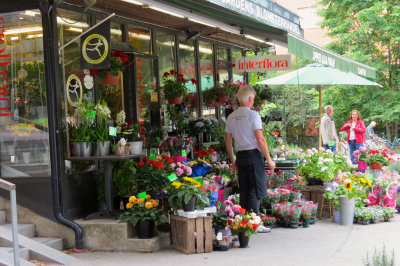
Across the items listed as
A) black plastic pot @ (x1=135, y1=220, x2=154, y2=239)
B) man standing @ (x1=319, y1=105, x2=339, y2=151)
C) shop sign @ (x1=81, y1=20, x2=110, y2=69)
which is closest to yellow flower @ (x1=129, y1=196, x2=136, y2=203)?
black plastic pot @ (x1=135, y1=220, x2=154, y2=239)

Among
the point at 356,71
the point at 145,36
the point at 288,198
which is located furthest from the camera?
the point at 356,71

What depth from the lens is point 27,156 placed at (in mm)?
6664

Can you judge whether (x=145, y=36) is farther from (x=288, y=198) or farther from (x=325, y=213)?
(x=325, y=213)

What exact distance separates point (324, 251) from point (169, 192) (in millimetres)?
1974

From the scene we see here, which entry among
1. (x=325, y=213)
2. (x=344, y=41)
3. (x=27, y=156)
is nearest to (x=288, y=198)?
(x=325, y=213)

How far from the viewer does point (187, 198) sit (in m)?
6.14

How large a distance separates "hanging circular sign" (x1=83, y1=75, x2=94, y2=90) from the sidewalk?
7.32 feet

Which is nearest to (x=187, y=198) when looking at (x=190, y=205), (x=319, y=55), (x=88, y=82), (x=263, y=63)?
(x=190, y=205)

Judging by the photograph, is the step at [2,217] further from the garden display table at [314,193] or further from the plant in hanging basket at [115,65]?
the garden display table at [314,193]

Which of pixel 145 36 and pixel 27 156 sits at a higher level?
pixel 145 36

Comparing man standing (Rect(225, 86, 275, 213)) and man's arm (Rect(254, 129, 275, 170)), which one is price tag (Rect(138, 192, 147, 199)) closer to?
man standing (Rect(225, 86, 275, 213))

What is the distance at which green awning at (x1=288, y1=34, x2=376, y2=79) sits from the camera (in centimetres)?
676

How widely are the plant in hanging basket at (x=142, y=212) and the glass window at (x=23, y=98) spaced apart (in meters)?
1.10

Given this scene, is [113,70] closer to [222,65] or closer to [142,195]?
[142,195]
